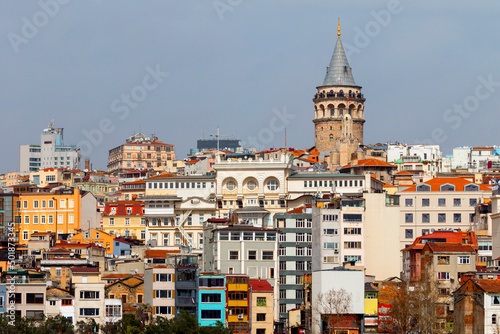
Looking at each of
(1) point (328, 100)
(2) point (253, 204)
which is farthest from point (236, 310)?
(1) point (328, 100)

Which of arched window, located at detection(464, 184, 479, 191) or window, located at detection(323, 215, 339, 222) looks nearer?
window, located at detection(323, 215, 339, 222)

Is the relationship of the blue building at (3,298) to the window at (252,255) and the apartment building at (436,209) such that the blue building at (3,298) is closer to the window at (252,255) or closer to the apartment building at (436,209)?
the window at (252,255)

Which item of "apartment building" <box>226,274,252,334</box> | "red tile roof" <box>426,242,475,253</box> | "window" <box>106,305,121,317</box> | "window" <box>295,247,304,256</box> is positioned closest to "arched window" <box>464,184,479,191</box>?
"window" <box>295,247,304,256</box>

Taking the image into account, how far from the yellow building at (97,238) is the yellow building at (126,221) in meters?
8.51

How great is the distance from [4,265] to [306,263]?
22.4 meters

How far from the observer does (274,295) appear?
93562 millimetres

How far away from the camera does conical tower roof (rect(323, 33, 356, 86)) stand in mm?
165375

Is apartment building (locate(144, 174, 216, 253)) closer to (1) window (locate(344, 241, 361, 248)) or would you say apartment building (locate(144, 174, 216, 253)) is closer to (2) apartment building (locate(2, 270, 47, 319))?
(1) window (locate(344, 241, 361, 248))

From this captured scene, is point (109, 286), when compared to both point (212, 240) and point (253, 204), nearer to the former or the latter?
point (212, 240)

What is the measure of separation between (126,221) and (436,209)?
107 feet

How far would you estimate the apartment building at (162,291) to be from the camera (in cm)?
8112

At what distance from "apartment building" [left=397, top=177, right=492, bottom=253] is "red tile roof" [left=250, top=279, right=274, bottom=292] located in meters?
23.2

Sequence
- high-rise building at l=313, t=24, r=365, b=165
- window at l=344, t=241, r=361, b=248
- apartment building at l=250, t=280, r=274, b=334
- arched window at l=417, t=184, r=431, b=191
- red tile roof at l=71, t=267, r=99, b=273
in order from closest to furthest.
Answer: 1. red tile roof at l=71, t=267, r=99, b=273
2. apartment building at l=250, t=280, r=274, b=334
3. window at l=344, t=241, r=361, b=248
4. arched window at l=417, t=184, r=431, b=191
5. high-rise building at l=313, t=24, r=365, b=165

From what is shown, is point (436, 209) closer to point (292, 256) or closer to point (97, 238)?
point (292, 256)
